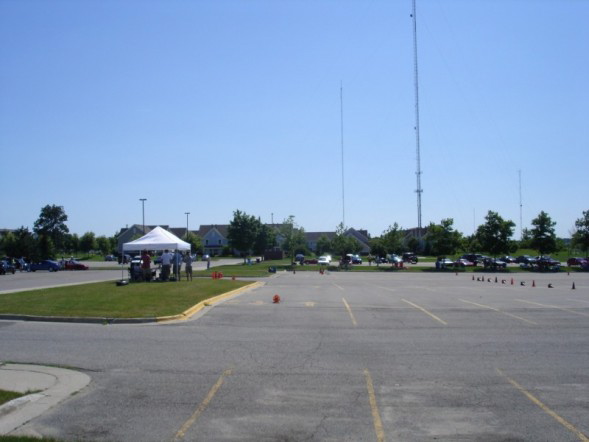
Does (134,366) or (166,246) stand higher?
(166,246)

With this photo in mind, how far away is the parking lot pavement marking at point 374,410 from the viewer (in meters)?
6.30

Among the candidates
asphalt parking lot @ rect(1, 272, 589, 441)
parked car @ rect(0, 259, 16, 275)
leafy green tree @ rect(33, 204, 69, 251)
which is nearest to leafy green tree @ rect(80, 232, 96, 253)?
leafy green tree @ rect(33, 204, 69, 251)

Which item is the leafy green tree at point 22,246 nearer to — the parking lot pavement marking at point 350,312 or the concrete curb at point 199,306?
the concrete curb at point 199,306

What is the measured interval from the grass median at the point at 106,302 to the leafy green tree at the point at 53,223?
101 m

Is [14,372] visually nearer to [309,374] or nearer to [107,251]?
[309,374]

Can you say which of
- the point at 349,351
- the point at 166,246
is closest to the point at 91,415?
the point at 349,351

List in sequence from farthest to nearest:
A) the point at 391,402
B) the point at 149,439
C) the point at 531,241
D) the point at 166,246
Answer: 1. the point at 531,241
2. the point at 166,246
3. the point at 391,402
4. the point at 149,439

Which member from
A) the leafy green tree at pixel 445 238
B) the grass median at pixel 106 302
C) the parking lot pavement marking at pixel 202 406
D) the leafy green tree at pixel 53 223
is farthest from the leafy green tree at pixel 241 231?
the parking lot pavement marking at pixel 202 406

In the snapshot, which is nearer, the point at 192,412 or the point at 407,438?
the point at 407,438

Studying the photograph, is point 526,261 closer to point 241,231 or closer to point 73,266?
point 241,231

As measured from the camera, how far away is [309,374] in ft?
30.3

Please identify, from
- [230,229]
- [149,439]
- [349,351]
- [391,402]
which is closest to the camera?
[149,439]

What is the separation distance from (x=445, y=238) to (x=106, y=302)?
53.6 metres

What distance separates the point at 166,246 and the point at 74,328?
1607 centimetres
